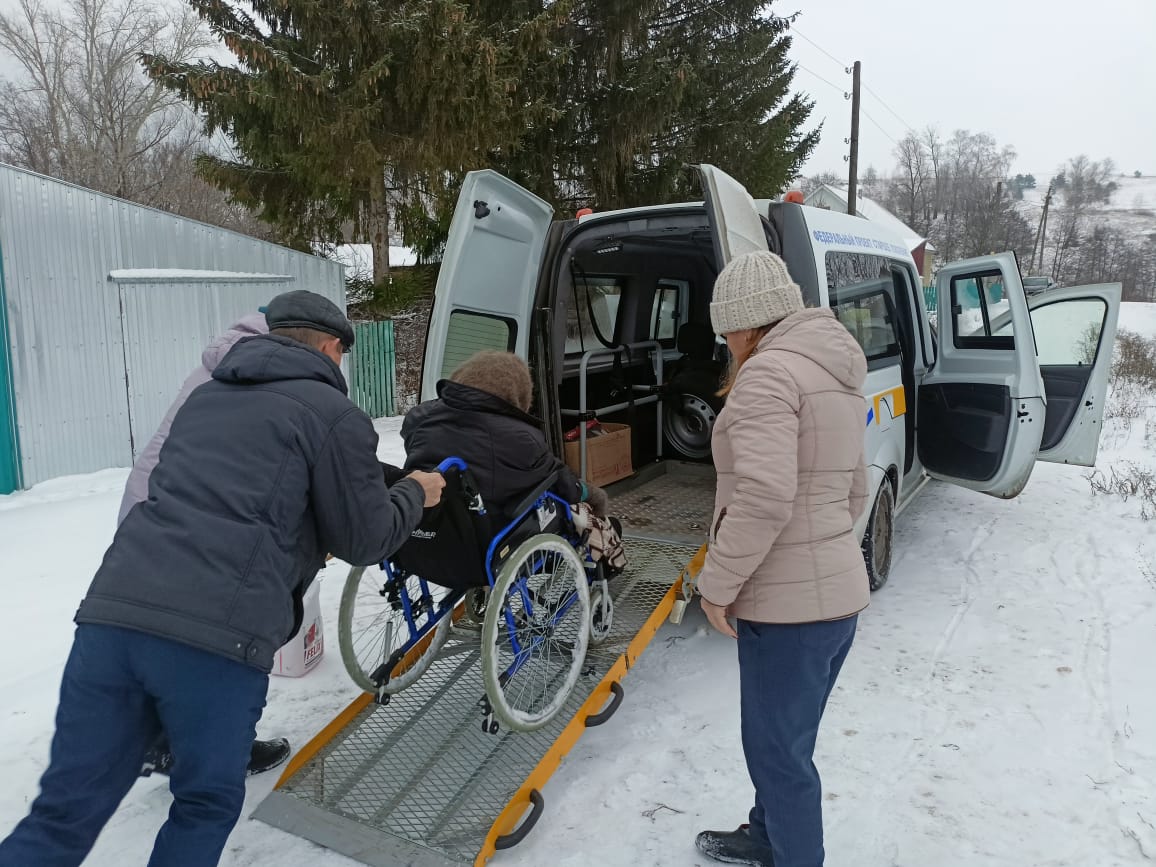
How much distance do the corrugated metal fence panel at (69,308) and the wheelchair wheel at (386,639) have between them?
491 centimetres

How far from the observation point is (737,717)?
340cm

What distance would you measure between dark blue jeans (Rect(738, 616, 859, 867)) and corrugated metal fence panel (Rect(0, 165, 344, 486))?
7.01 metres

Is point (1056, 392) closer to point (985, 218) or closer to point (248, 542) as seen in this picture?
point (248, 542)

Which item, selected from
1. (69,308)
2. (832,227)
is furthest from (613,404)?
(69,308)

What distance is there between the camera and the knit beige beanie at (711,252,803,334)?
83.9 inches

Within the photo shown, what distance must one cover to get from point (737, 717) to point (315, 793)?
5.80 feet

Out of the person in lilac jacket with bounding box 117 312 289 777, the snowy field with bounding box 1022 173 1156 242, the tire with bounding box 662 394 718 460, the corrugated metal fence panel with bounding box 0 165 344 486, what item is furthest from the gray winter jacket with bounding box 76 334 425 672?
the snowy field with bounding box 1022 173 1156 242

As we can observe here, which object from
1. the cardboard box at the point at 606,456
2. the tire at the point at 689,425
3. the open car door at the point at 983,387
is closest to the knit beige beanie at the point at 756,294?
the cardboard box at the point at 606,456

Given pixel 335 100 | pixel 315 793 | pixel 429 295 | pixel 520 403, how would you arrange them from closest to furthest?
pixel 315 793
pixel 520 403
pixel 335 100
pixel 429 295

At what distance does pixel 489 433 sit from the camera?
295 cm

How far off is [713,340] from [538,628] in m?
4.12

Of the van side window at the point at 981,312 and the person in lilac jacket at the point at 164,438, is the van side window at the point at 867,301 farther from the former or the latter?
the person in lilac jacket at the point at 164,438

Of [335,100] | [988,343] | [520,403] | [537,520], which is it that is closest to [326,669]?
[537,520]

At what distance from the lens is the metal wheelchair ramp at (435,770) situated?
2510 mm
